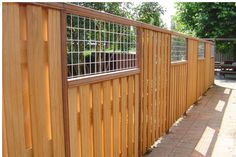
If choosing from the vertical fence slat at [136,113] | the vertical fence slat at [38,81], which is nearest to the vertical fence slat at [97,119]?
→ the vertical fence slat at [38,81]

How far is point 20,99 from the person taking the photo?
1.96 metres

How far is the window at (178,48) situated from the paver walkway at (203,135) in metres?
1.34

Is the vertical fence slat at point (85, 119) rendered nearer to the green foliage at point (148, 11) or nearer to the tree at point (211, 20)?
the green foliage at point (148, 11)

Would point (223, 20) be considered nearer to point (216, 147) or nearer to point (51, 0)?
point (216, 147)

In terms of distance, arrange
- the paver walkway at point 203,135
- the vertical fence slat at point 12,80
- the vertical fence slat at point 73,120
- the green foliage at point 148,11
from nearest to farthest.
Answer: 1. the vertical fence slat at point 12,80
2. the vertical fence slat at point 73,120
3. the paver walkway at point 203,135
4. the green foliage at point 148,11

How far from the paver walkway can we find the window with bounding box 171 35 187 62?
1.34 m

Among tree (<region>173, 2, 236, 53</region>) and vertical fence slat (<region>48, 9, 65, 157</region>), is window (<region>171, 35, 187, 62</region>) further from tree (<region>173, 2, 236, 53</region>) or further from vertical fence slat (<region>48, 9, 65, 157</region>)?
tree (<region>173, 2, 236, 53</region>)

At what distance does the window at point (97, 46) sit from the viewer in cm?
265

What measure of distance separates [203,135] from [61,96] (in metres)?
3.97

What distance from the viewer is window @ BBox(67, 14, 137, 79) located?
265cm

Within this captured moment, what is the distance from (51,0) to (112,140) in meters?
1.78

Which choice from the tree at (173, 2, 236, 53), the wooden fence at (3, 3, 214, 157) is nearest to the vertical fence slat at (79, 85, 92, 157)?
the wooden fence at (3, 3, 214, 157)

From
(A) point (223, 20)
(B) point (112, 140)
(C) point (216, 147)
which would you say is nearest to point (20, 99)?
(B) point (112, 140)

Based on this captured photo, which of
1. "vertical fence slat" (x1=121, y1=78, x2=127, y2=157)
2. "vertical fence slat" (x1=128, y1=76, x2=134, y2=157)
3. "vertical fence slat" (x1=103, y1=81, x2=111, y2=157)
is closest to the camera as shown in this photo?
"vertical fence slat" (x1=103, y1=81, x2=111, y2=157)
